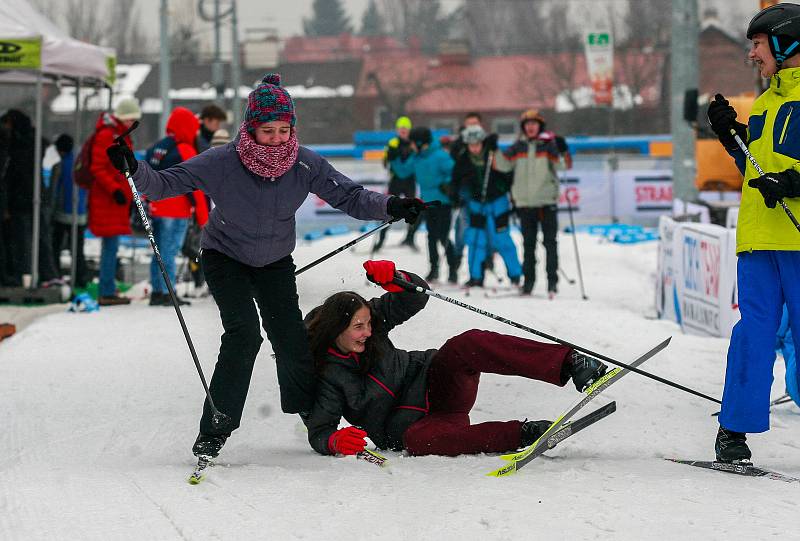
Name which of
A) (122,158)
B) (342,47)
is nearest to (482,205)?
(122,158)

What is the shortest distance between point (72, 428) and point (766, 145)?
3546 mm

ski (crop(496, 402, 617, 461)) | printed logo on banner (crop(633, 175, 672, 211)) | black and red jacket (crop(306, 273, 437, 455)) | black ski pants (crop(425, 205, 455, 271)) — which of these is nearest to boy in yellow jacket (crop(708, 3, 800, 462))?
ski (crop(496, 402, 617, 461))

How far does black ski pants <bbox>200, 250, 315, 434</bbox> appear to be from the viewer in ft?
15.8

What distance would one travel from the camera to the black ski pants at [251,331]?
4816 millimetres

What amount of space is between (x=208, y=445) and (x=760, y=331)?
2.26 metres

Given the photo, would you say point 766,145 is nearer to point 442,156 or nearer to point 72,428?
point 72,428

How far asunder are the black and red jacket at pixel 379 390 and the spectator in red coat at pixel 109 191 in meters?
5.82

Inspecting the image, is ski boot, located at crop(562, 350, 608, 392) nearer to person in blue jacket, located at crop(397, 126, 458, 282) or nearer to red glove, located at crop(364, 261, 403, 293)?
red glove, located at crop(364, 261, 403, 293)

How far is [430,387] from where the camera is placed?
199 inches

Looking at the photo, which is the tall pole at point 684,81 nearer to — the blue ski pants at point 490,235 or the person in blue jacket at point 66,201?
the blue ski pants at point 490,235

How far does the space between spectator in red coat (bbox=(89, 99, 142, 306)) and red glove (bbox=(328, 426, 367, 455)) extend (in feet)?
19.8

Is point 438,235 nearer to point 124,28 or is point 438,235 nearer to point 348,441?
point 348,441

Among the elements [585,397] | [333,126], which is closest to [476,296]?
[585,397]

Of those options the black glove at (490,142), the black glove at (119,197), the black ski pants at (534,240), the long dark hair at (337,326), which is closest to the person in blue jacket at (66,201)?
the black glove at (119,197)
